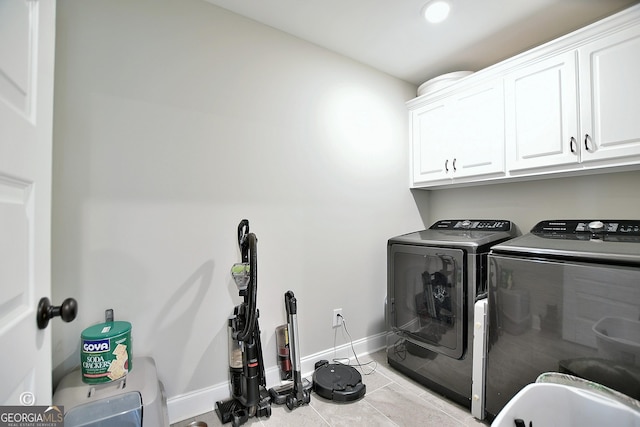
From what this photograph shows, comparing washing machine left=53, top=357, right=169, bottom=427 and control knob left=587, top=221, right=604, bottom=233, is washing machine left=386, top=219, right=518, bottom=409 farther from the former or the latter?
washing machine left=53, top=357, right=169, bottom=427

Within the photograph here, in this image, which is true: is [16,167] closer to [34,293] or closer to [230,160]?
[34,293]

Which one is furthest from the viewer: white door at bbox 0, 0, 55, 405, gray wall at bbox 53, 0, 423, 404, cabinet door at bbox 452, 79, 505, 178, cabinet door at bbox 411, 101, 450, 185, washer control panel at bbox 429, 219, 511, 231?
cabinet door at bbox 411, 101, 450, 185

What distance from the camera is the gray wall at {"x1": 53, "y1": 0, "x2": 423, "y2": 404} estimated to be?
1396 mm

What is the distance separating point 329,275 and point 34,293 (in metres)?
1.75

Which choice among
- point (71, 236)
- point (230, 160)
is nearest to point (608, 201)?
point (230, 160)

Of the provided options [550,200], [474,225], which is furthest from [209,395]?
[550,200]

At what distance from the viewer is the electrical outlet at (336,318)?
224 cm

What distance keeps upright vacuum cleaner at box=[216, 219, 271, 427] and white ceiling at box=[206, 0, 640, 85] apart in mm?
1406

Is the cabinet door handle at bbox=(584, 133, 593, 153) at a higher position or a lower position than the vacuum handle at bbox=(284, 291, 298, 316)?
higher

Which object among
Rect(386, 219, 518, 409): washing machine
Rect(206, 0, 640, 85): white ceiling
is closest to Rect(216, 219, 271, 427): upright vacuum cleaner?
Rect(386, 219, 518, 409): washing machine

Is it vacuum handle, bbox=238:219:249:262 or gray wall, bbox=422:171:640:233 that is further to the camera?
gray wall, bbox=422:171:640:233

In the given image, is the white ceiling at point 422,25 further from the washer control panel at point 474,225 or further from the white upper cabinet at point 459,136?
the washer control panel at point 474,225

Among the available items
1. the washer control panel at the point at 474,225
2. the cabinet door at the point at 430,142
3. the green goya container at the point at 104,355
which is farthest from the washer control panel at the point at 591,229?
the green goya container at the point at 104,355

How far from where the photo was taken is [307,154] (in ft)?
6.90
